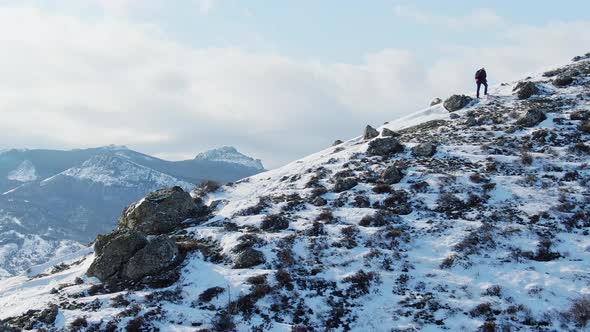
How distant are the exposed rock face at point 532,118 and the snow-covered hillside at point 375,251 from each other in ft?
0.42

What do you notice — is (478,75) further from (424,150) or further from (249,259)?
(249,259)

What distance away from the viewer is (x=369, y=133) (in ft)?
178

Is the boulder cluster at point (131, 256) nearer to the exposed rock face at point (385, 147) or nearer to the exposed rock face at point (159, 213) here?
the exposed rock face at point (159, 213)

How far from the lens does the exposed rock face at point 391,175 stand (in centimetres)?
3775

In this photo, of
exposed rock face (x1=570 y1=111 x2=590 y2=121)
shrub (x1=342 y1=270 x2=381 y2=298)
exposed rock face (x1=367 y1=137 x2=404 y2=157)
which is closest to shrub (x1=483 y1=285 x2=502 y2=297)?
shrub (x1=342 y1=270 x2=381 y2=298)

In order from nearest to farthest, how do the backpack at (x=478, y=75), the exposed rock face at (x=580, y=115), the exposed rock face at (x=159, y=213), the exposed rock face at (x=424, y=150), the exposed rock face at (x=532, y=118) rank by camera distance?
1. the exposed rock face at (x=159, y=213)
2. the exposed rock face at (x=424, y=150)
3. the exposed rock face at (x=580, y=115)
4. the exposed rock face at (x=532, y=118)
5. the backpack at (x=478, y=75)

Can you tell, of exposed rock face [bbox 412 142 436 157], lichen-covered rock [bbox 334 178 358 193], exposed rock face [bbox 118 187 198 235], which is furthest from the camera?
exposed rock face [bbox 412 142 436 157]

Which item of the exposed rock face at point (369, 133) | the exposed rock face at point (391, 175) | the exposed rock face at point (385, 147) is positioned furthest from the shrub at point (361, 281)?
the exposed rock face at point (369, 133)

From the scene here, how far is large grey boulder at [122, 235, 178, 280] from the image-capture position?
28.3 meters

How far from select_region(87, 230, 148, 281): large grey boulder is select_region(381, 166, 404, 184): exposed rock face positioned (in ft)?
63.9

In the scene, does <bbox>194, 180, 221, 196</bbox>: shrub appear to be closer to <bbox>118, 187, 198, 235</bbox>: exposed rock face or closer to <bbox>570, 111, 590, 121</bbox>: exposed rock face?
<bbox>118, 187, 198, 235</bbox>: exposed rock face

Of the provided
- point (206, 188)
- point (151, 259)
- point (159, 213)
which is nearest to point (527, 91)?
point (206, 188)

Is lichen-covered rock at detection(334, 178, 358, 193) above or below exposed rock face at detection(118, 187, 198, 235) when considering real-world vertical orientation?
above

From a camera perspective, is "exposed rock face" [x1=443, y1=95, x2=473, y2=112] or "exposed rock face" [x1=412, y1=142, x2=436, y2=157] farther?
"exposed rock face" [x1=443, y1=95, x2=473, y2=112]
